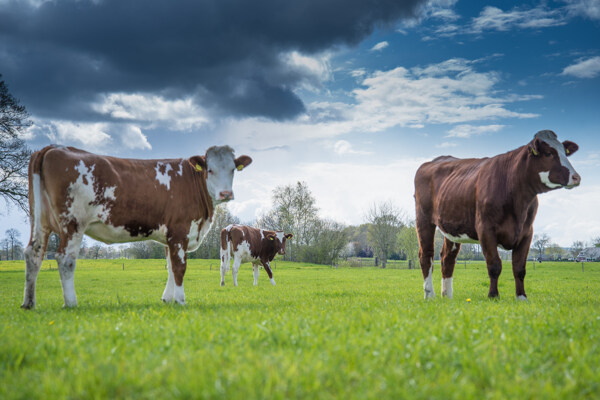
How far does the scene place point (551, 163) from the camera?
26.9ft

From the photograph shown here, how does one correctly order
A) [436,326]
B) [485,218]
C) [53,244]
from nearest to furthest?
1. [436,326]
2. [485,218]
3. [53,244]

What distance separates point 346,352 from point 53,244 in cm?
6823

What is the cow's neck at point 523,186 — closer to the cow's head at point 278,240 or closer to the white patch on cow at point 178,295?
the white patch on cow at point 178,295

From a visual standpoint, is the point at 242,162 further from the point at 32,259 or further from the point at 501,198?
the point at 501,198

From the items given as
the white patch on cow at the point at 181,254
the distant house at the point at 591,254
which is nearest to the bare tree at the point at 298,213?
the white patch on cow at the point at 181,254

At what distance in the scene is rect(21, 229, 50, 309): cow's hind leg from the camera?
7.74 meters

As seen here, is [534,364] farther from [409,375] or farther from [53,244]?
[53,244]

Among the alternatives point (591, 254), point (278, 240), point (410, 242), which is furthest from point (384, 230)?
point (591, 254)

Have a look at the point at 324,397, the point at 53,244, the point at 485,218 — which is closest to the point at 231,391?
the point at 324,397

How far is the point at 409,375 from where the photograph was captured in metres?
3.16

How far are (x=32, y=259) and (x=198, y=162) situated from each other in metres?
3.75

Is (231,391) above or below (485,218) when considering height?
below

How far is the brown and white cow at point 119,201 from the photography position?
25.1 feet

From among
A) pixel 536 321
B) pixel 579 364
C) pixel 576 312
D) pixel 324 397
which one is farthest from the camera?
pixel 576 312
